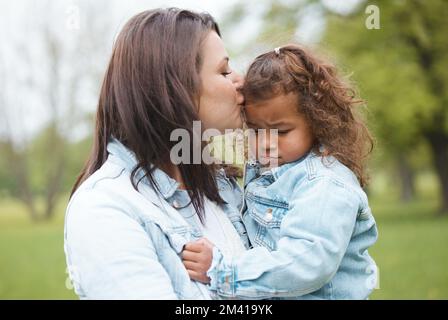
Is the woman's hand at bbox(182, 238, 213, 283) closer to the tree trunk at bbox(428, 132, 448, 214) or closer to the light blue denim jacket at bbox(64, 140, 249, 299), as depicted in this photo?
the light blue denim jacket at bbox(64, 140, 249, 299)

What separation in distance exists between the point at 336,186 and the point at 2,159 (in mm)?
27115

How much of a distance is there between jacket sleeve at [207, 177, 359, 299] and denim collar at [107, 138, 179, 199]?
242 mm

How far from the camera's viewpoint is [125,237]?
1.53m

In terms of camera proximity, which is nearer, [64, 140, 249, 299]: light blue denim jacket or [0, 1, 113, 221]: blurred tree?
[64, 140, 249, 299]: light blue denim jacket

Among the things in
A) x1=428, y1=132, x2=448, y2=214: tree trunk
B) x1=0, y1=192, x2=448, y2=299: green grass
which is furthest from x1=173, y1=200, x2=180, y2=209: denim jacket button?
x1=428, y1=132, x2=448, y2=214: tree trunk

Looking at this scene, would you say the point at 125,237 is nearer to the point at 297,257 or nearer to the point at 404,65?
the point at 297,257

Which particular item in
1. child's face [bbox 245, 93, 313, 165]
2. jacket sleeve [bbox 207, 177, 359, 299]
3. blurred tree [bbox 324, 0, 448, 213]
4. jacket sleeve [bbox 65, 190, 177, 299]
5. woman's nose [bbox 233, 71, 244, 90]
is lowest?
blurred tree [bbox 324, 0, 448, 213]

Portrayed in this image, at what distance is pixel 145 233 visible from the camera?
5.26ft

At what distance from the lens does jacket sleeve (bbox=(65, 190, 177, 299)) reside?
1.49 m

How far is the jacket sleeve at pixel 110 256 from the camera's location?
1.49 metres

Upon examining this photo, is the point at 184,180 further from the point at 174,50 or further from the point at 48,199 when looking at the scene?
the point at 48,199

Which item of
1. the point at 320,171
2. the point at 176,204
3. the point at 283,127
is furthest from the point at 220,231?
the point at 283,127
